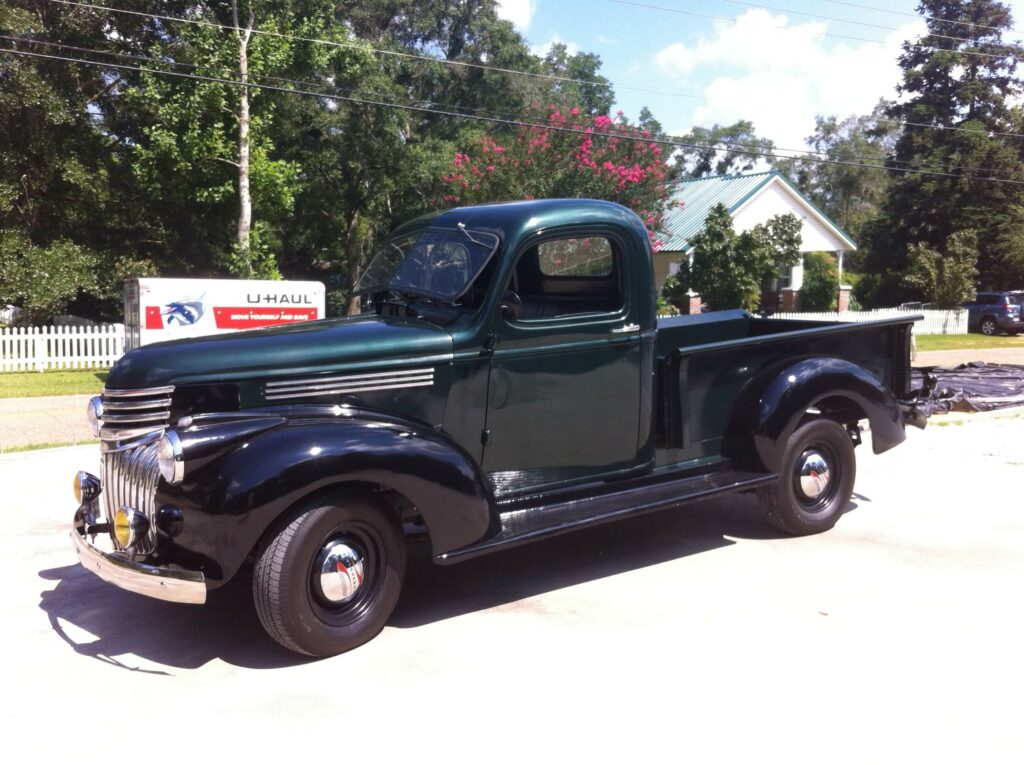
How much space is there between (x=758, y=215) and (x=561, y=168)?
14.3 metres

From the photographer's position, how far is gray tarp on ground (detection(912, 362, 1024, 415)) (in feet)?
37.1

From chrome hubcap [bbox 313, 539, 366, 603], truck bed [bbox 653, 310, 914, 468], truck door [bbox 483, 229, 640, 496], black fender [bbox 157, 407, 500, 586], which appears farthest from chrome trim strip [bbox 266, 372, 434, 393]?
truck bed [bbox 653, 310, 914, 468]

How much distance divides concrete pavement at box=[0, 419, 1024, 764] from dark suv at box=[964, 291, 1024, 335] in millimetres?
28087

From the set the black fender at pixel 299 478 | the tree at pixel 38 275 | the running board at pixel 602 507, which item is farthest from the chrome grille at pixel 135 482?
the tree at pixel 38 275

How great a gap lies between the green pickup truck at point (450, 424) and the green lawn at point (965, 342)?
19550mm

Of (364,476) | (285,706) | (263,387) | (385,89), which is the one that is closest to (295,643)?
(285,706)

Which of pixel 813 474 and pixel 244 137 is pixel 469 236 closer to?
pixel 813 474

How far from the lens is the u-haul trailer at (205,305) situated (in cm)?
1571

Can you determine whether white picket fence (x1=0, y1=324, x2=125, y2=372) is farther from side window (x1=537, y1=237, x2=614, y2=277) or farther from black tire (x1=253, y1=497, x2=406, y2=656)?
black tire (x1=253, y1=497, x2=406, y2=656)

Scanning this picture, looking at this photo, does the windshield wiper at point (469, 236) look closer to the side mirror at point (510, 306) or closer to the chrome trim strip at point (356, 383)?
the side mirror at point (510, 306)

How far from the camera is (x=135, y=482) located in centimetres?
438

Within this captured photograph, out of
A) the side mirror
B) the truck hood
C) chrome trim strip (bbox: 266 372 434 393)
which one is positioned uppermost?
the side mirror

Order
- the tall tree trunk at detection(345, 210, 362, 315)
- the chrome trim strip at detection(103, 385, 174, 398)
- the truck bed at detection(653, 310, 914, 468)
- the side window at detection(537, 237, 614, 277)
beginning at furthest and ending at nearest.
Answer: the tall tree trunk at detection(345, 210, 362, 315) < the truck bed at detection(653, 310, 914, 468) < the side window at detection(537, 237, 614, 277) < the chrome trim strip at detection(103, 385, 174, 398)

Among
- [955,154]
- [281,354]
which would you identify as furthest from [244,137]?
[955,154]
